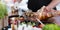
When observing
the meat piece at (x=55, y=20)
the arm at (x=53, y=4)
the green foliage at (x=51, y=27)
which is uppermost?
the arm at (x=53, y=4)

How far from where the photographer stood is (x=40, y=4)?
0.95 metres

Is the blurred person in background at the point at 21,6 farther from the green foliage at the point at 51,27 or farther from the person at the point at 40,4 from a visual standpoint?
the green foliage at the point at 51,27

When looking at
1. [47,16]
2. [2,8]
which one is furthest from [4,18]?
[47,16]

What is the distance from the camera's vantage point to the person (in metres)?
0.93

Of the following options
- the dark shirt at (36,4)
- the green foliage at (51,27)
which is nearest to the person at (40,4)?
the dark shirt at (36,4)

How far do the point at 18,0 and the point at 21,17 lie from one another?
119 millimetres

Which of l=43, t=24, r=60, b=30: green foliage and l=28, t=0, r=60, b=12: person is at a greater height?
l=28, t=0, r=60, b=12: person

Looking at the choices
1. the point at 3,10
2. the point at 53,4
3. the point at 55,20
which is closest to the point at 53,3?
the point at 53,4

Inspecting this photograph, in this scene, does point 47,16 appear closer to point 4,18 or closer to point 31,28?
point 31,28

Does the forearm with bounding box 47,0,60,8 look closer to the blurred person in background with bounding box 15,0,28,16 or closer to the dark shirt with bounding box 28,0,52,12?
the dark shirt with bounding box 28,0,52,12

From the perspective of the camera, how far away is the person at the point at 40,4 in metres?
0.93

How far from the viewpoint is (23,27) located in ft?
3.17

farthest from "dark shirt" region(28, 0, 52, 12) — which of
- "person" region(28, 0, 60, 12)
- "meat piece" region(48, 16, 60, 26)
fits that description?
"meat piece" region(48, 16, 60, 26)

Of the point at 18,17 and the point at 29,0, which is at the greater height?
the point at 29,0
